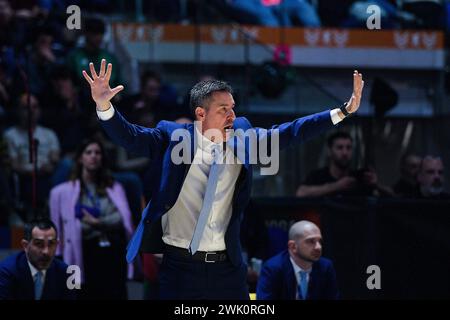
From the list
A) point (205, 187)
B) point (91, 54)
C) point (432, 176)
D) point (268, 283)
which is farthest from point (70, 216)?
point (205, 187)

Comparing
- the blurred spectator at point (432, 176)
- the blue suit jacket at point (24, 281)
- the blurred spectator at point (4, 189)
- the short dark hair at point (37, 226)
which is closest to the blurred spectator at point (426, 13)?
the blurred spectator at point (432, 176)

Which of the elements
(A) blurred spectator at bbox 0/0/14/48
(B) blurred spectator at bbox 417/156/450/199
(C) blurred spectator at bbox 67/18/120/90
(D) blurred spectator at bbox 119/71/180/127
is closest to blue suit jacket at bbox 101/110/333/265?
(B) blurred spectator at bbox 417/156/450/199

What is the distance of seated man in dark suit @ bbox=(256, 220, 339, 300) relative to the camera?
7.41m

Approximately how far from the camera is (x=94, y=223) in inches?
332

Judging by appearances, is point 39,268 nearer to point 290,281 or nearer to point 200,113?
point 290,281

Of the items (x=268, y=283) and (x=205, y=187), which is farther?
(x=268, y=283)

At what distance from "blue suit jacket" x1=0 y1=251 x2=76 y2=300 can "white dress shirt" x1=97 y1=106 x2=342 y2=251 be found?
1.91 meters

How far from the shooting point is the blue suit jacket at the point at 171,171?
18.1ft

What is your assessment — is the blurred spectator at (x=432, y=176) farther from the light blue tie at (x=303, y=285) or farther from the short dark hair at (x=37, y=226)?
the short dark hair at (x=37, y=226)

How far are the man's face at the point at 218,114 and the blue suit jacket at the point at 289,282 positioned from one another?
2.04 metres

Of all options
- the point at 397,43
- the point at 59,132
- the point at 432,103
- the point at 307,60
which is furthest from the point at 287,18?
the point at 59,132

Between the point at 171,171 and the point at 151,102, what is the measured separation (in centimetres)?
478

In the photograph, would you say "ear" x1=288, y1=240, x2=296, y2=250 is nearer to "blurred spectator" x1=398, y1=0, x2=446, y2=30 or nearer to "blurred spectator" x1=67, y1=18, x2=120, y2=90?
"blurred spectator" x1=67, y1=18, x2=120, y2=90

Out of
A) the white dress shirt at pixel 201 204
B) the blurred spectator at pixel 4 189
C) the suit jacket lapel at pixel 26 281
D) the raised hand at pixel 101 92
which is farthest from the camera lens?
the blurred spectator at pixel 4 189
